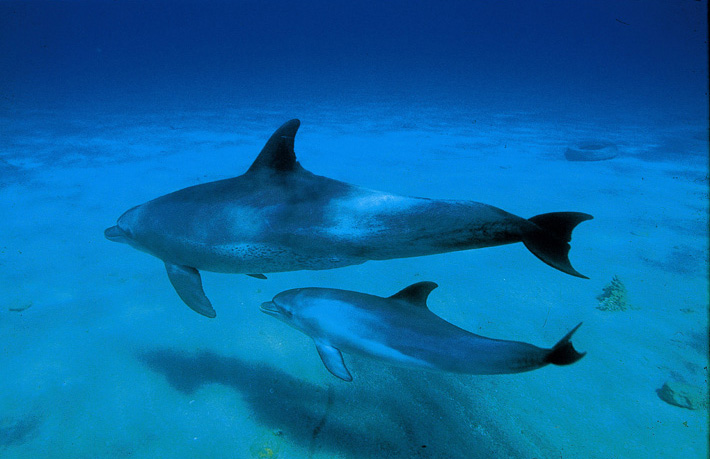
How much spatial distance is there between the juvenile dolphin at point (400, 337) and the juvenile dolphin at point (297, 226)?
0.47 m

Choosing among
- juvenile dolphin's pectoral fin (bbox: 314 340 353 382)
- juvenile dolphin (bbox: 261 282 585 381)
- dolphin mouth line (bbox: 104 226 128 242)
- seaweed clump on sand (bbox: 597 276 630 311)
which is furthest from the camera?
seaweed clump on sand (bbox: 597 276 630 311)

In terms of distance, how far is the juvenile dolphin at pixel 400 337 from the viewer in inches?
107

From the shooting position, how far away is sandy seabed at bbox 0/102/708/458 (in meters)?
3.59

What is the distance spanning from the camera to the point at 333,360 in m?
3.41

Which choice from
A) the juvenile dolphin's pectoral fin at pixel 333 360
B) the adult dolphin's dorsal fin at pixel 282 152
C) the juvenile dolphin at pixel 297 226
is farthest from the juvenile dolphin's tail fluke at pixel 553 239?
the adult dolphin's dorsal fin at pixel 282 152

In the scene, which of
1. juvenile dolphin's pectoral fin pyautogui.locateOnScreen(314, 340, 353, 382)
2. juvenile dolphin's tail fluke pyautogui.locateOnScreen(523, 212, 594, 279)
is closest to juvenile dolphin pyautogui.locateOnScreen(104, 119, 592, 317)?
juvenile dolphin's tail fluke pyautogui.locateOnScreen(523, 212, 594, 279)

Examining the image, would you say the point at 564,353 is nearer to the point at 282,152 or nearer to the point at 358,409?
the point at 358,409

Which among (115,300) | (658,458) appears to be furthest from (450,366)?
(115,300)

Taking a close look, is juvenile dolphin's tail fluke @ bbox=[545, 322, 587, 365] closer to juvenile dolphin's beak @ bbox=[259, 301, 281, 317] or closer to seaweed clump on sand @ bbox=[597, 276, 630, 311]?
juvenile dolphin's beak @ bbox=[259, 301, 281, 317]

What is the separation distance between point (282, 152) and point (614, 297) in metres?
5.91

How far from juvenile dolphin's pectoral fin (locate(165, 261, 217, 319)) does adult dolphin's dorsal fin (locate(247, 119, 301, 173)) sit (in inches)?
60.5

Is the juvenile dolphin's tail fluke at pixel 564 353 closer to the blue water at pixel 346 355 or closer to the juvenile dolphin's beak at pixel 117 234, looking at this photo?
the blue water at pixel 346 355

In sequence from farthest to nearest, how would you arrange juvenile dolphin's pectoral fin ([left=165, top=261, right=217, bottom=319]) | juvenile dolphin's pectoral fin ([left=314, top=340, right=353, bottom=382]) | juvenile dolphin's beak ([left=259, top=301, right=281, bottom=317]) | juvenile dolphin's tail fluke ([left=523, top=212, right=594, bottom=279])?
1. juvenile dolphin's beak ([left=259, top=301, right=281, bottom=317])
2. juvenile dolphin's pectoral fin ([left=165, top=261, right=217, bottom=319])
3. juvenile dolphin's pectoral fin ([left=314, top=340, right=353, bottom=382])
4. juvenile dolphin's tail fluke ([left=523, top=212, right=594, bottom=279])

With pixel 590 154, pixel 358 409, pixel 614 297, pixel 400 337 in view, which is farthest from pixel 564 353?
pixel 590 154
